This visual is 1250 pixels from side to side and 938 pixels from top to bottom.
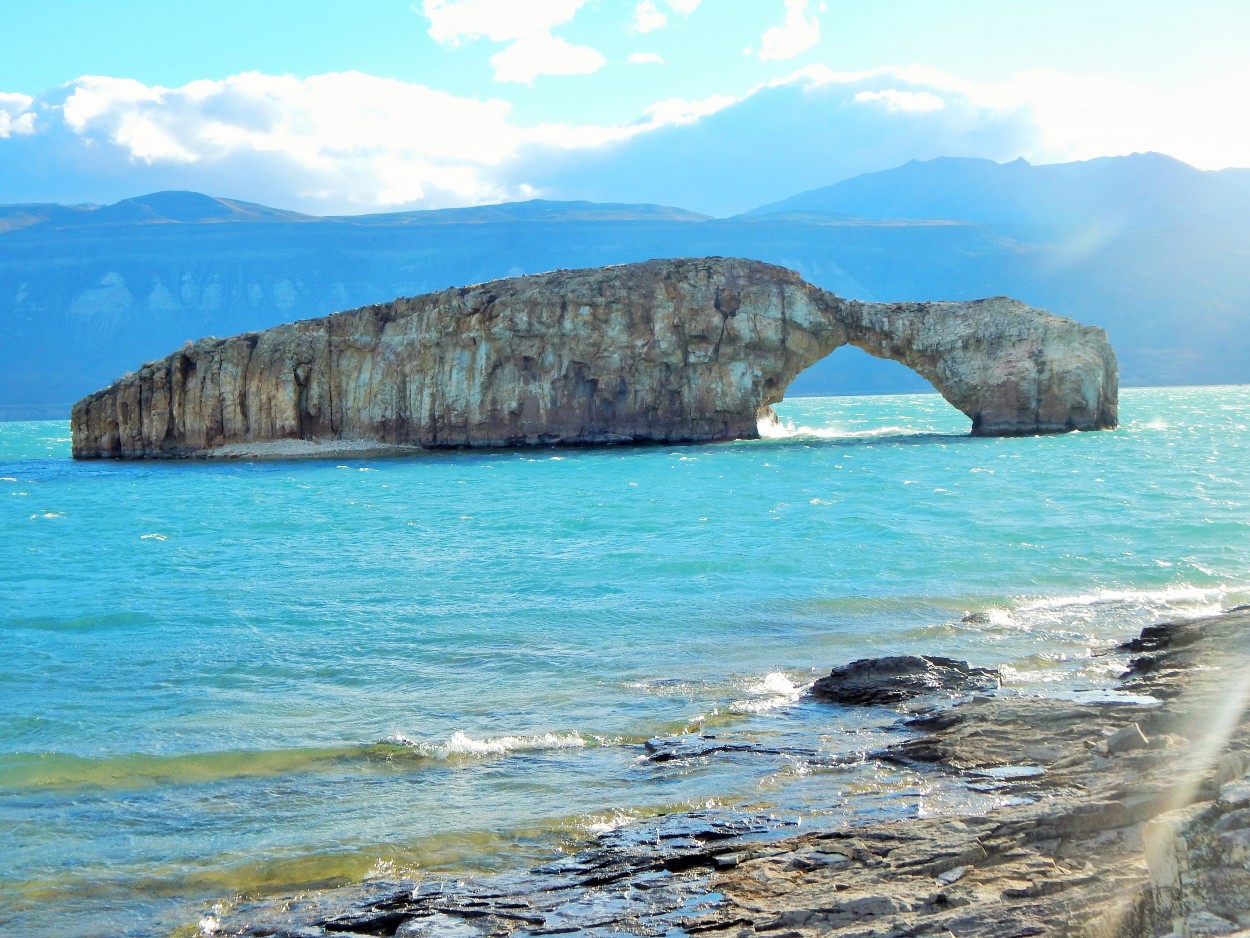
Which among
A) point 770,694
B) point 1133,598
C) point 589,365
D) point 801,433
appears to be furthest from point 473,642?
point 801,433

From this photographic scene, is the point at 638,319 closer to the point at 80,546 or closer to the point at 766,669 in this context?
the point at 80,546

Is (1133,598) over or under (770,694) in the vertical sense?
over

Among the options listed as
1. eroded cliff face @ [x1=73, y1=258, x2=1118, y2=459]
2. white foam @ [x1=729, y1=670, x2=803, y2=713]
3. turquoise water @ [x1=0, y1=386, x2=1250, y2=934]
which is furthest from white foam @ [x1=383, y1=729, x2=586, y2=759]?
eroded cliff face @ [x1=73, y1=258, x2=1118, y2=459]

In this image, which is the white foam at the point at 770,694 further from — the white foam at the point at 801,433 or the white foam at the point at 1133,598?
the white foam at the point at 801,433

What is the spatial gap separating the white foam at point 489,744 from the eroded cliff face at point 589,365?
4779cm

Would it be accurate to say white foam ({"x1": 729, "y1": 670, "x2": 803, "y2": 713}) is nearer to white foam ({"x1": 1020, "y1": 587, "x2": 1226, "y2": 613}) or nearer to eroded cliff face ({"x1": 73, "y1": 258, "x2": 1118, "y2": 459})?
white foam ({"x1": 1020, "y1": 587, "x2": 1226, "y2": 613})

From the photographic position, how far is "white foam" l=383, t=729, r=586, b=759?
12320mm

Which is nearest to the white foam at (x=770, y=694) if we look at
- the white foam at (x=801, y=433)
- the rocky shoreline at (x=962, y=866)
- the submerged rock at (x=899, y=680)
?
the submerged rock at (x=899, y=680)

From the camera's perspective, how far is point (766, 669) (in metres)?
15.4

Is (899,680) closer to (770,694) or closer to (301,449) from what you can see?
(770,694)

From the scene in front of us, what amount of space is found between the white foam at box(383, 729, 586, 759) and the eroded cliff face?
47.8 m

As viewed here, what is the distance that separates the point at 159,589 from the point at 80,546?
808 cm

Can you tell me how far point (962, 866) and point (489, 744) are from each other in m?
6.18

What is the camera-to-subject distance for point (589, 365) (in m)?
60.3
